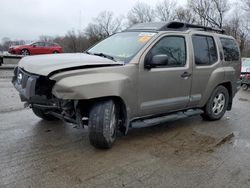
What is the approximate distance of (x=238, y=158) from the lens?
14.1 ft

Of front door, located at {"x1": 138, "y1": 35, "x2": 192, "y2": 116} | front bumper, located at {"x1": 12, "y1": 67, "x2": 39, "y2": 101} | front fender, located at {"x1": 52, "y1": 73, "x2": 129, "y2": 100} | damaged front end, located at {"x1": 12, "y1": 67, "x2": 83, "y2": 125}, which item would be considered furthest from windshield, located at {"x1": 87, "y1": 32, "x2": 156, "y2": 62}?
front bumper, located at {"x1": 12, "y1": 67, "x2": 39, "y2": 101}

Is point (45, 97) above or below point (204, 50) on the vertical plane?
below

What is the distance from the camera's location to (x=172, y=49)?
17.2 feet

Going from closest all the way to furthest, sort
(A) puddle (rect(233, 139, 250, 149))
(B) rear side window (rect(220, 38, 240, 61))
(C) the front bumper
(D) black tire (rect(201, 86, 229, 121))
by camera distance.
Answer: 1. (C) the front bumper
2. (A) puddle (rect(233, 139, 250, 149))
3. (D) black tire (rect(201, 86, 229, 121))
4. (B) rear side window (rect(220, 38, 240, 61))

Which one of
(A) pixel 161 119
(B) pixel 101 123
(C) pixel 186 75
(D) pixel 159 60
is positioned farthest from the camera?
(C) pixel 186 75

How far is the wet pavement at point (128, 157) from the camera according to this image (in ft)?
11.5

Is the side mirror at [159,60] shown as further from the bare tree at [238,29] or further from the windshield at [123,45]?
the bare tree at [238,29]

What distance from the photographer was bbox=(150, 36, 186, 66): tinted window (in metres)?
4.99

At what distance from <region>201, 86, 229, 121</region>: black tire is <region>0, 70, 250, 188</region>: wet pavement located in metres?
0.35

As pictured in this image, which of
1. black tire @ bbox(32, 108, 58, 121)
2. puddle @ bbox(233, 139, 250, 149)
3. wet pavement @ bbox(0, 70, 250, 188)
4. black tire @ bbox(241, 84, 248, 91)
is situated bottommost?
black tire @ bbox(241, 84, 248, 91)

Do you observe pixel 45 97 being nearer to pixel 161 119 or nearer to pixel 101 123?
pixel 101 123

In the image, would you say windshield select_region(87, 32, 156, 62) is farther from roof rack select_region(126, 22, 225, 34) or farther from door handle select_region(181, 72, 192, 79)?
door handle select_region(181, 72, 192, 79)

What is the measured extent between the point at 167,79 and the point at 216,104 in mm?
1928

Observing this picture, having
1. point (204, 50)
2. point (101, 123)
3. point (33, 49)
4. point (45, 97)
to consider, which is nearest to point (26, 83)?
point (45, 97)
